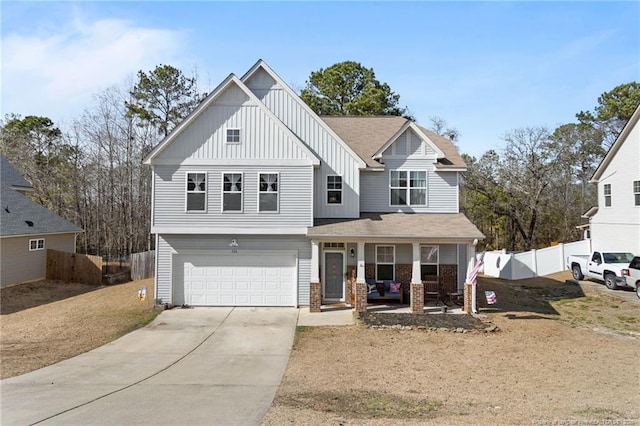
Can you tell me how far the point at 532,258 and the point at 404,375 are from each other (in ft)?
63.3

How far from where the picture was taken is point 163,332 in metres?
14.4

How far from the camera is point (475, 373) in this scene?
403 inches

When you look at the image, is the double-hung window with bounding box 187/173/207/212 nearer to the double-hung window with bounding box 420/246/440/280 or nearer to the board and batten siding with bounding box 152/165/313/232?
the board and batten siding with bounding box 152/165/313/232

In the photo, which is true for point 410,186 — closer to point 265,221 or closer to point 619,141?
point 265,221

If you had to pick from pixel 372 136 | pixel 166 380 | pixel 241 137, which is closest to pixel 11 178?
pixel 241 137

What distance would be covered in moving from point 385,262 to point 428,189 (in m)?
3.92

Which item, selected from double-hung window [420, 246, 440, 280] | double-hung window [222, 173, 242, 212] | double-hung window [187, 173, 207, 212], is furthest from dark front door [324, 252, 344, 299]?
double-hung window [187, 173, 207, 212]

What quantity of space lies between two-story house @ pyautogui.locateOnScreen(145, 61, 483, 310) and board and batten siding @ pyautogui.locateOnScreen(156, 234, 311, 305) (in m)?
0.04

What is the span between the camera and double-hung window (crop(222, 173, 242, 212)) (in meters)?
17.3

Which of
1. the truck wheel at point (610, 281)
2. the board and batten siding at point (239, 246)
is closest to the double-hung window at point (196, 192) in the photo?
the board and batten siding at point (239, 246)

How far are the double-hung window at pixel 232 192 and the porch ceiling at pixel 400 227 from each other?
316cm

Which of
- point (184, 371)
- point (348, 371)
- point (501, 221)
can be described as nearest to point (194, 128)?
point (184, 371)

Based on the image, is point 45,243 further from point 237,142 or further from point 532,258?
point 532,258

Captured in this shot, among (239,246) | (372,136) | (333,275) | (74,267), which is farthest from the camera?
(74,267)
